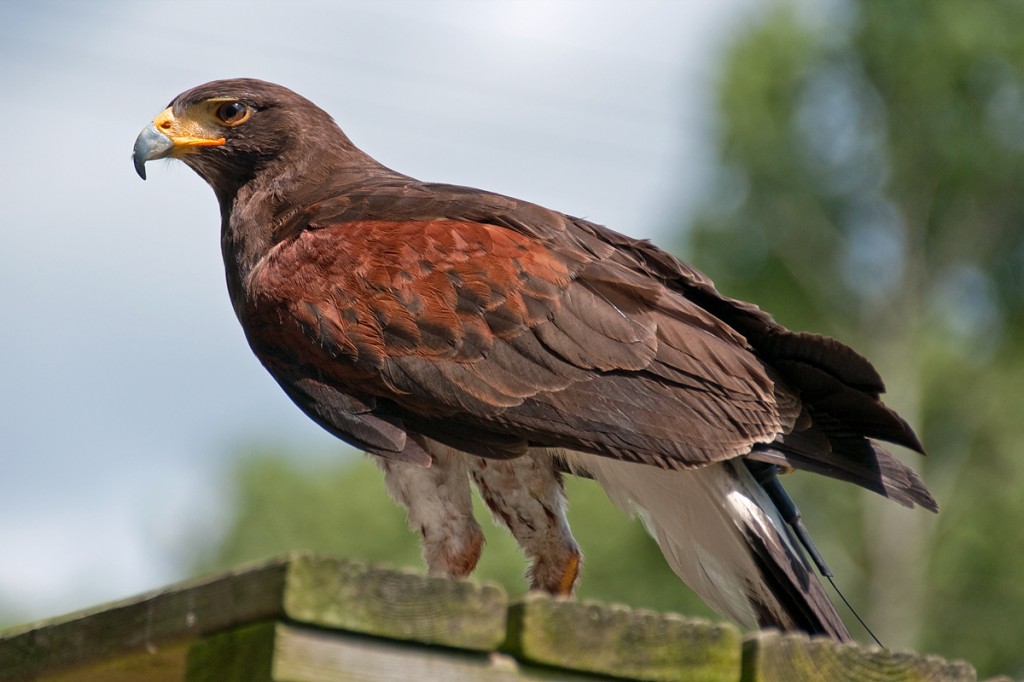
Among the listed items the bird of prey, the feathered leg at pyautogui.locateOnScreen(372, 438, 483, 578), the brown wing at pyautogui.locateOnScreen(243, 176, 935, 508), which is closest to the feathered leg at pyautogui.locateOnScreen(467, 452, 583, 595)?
the bird of prey

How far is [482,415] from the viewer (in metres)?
4.82

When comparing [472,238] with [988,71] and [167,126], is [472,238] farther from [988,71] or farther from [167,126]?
[988,71]

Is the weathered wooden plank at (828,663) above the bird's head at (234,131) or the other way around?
the other way around

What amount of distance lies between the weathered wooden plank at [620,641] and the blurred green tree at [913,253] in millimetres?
18489

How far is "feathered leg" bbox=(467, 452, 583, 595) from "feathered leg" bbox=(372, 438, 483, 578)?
0.12 m

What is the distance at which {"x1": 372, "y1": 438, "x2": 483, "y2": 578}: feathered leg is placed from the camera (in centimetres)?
528

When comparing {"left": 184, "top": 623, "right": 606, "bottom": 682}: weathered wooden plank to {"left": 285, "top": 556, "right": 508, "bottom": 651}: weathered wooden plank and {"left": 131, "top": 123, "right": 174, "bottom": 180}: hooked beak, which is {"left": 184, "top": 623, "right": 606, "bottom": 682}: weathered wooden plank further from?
{"left": 131, "top": 123, "right": 174, "bottom": 180}: hooked beak

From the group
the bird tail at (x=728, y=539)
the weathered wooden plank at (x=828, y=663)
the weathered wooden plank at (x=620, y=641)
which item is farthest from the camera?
the bird tail at (x=728, y=539)

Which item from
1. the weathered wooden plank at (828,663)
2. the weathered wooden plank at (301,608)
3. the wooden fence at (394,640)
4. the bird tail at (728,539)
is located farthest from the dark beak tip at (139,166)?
the weathered wooden plank at (828,663)

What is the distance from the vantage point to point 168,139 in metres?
6.14

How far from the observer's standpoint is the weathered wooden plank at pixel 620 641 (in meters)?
3.02

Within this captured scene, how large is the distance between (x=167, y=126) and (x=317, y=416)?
73.4 inches

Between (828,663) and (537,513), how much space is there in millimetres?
2243

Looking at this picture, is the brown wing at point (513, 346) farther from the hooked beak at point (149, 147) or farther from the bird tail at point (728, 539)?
the hooked beak at point (149, 147)
